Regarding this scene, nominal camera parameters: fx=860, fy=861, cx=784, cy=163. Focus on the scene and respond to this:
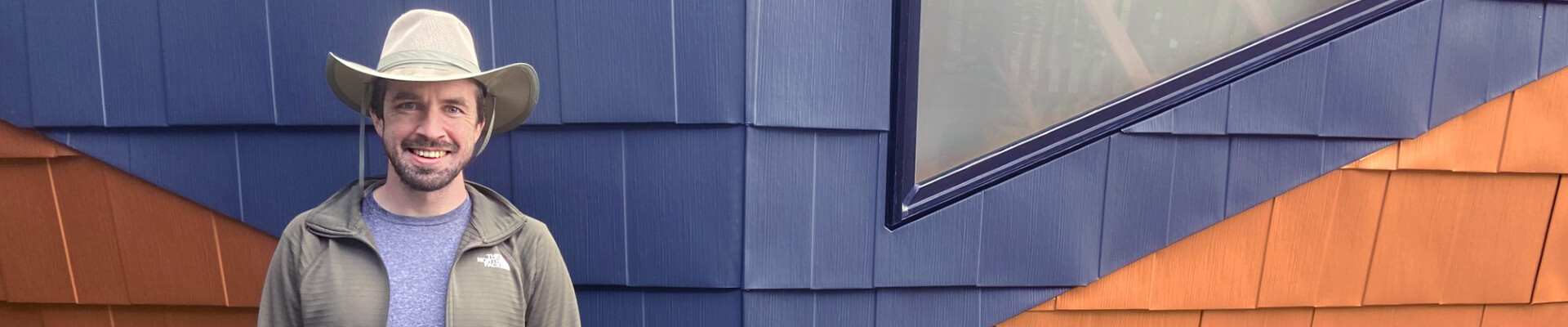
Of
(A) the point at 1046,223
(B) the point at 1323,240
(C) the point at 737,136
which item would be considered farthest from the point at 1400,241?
(C) the point at 737,136

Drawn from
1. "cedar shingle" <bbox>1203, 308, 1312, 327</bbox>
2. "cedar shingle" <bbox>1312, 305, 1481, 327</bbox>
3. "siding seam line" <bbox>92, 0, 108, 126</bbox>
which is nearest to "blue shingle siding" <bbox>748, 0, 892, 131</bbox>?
"cedar shingle" <bbox>1203, 308, 1312, 327</bbox>

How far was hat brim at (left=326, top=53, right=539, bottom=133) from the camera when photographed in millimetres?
1303

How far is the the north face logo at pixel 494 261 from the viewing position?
1.31 metres

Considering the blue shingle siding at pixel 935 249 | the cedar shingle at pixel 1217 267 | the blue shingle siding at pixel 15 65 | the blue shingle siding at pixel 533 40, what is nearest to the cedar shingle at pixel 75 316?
the blue shingle siding at pixel 15 65

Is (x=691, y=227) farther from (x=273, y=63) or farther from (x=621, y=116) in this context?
(x=273, y=63)

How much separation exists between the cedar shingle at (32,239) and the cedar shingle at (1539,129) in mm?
2976

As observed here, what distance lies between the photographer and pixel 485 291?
129cm

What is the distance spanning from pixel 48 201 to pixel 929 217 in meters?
1.76

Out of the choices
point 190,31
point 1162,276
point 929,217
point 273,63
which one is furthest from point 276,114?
point 1162,276

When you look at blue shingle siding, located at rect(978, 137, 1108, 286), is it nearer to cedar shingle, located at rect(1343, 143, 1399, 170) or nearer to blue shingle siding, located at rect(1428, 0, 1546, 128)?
cedar shingle, located at rect(1343, 143, 1399, 170)

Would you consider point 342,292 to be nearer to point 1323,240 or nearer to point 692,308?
point 692,308

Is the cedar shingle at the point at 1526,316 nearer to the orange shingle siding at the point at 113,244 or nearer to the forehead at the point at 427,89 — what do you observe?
the forehead at the point at 427,89

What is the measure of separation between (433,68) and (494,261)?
303mm

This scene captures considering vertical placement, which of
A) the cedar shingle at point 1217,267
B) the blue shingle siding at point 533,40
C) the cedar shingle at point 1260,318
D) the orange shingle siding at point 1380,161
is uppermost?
the blue shingle siding at point 533,40
